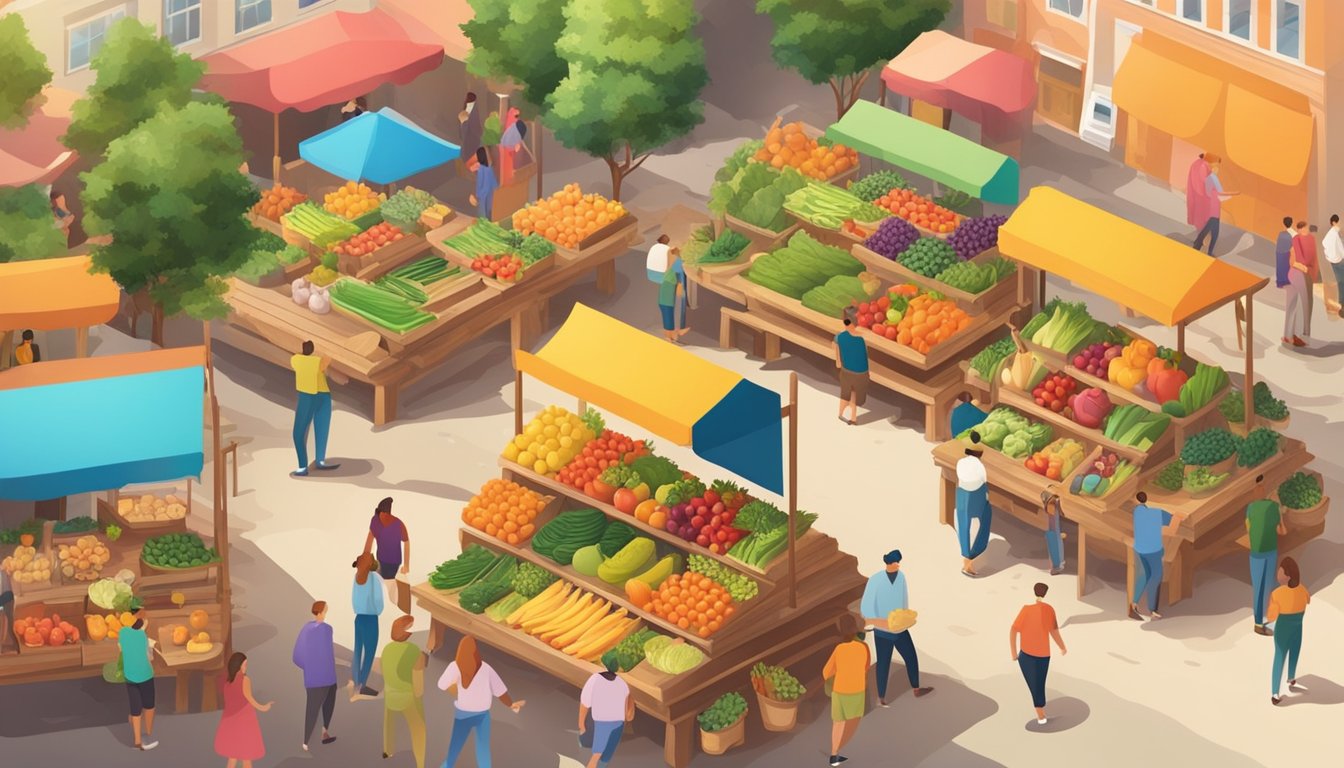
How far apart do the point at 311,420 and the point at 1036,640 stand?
29.4ft

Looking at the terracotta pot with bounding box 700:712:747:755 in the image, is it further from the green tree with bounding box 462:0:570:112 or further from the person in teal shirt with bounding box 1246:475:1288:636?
the green tree with bounding box 462:0:570:112

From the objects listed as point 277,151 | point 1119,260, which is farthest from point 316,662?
point 277,151

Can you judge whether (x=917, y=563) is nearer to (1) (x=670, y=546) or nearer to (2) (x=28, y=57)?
(1) (x=670, y=546)

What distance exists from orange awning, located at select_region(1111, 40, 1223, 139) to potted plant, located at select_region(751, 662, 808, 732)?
1214 centimetres

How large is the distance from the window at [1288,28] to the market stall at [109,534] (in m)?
13.9

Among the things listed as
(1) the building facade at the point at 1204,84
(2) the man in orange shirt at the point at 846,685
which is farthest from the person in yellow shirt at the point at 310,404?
(1) the building facade at the point at 1204,84

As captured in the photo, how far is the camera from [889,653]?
2664 cm

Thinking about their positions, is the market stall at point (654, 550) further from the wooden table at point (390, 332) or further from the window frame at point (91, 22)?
the window frame at point (91, 22)

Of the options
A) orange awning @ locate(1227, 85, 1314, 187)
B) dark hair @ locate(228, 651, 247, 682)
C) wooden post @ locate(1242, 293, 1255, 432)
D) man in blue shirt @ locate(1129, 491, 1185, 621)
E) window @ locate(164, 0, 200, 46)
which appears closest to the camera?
dark hair @ locate(228, 651, 247, 682)

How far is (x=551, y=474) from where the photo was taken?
1121 inches

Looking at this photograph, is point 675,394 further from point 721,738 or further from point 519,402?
point 721,738

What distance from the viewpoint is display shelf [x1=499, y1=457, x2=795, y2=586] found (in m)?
26.9

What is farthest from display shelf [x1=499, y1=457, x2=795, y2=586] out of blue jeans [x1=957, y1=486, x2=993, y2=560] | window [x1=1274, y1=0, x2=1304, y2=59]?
window [x1=1274, y1=0, x2=1304, y2=59]

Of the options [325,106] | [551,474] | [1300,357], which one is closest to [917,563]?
[551,474]
